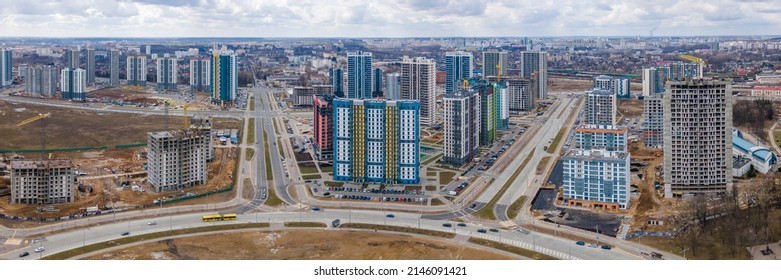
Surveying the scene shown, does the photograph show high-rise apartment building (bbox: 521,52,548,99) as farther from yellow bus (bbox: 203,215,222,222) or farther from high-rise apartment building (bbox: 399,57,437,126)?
yellow bus (bbox: 203,215,222,222)

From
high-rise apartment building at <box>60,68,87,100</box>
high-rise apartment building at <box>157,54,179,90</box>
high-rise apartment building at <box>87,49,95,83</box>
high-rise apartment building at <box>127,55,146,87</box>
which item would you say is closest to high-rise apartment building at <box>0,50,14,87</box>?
high-rise apartment building at <box>87,49,95,83</box>

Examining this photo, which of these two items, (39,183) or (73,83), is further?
(73,83)

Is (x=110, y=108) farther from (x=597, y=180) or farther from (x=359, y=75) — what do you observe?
(x=597, y=180)

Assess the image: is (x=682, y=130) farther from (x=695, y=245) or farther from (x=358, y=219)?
(x=358, y=219)

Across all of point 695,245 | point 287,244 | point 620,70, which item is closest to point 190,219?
point 287,244

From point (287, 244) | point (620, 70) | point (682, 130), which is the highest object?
point (620, 70)

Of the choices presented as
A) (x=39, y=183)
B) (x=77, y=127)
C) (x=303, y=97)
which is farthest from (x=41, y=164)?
(x=303, y=97)
